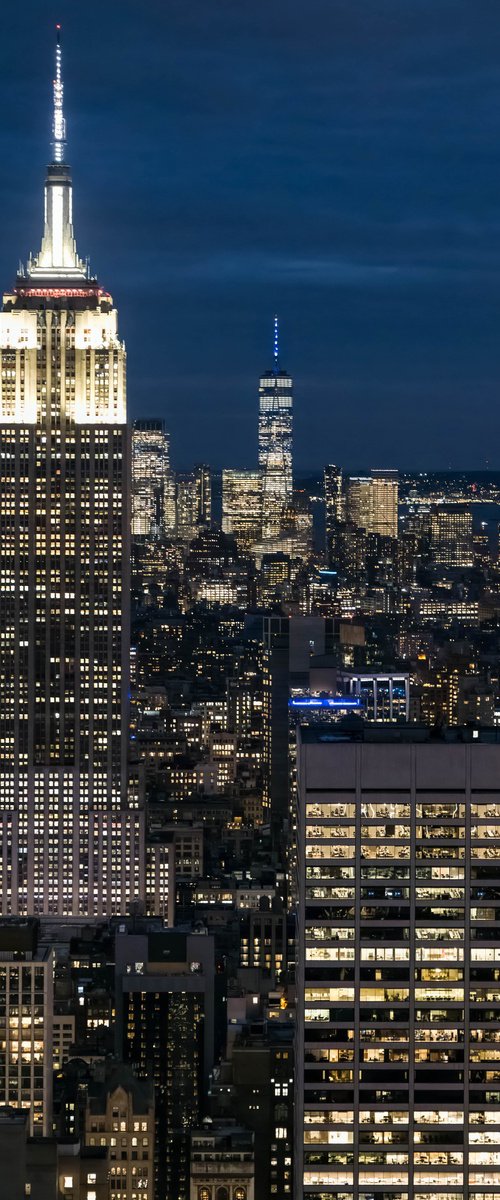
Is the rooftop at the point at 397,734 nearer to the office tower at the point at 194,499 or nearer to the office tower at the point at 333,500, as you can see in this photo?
the office tower at the point at 194,499

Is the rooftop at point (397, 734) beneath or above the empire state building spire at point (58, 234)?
beneath

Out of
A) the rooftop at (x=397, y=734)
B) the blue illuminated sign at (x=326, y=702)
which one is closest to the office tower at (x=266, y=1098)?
the rooftop at (x=397, y=734)

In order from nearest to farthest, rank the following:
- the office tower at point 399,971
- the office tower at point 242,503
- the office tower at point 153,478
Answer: the office tower at point 399,971 → the office tower at point 153,478 → the office tower at point 242,503

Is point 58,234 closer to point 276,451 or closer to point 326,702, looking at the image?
point 326,702

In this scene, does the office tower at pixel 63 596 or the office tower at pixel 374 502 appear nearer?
the office tower at pixel 63 596

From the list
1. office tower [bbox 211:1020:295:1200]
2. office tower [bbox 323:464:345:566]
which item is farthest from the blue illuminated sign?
office tower [bbox 323:464:345:566]

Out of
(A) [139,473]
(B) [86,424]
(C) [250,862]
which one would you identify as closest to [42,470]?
(B) [86,424]
